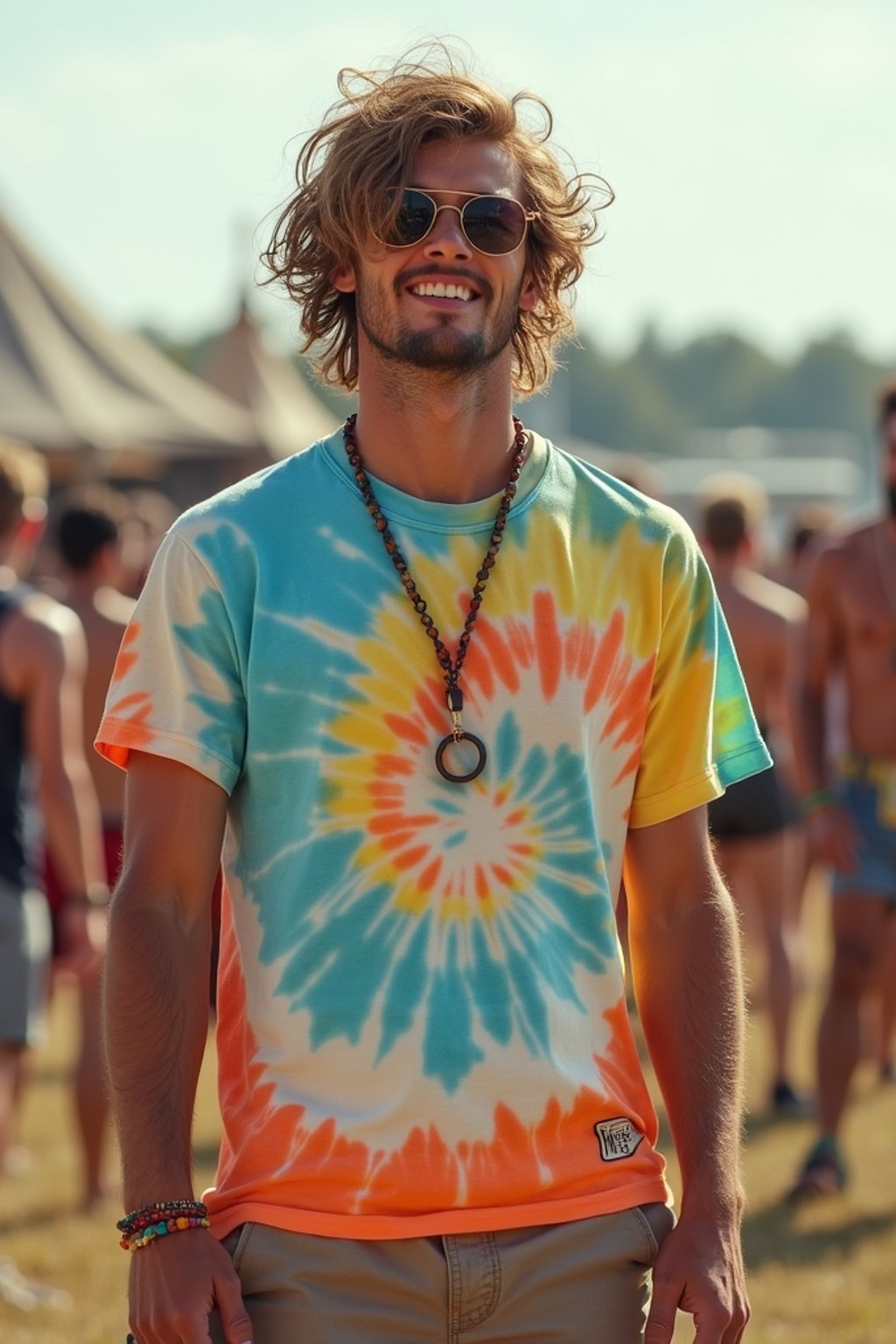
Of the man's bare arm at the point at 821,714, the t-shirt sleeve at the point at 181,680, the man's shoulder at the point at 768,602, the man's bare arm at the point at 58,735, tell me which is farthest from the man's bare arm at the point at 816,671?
the t-shirt sleeve at the point at 181,680

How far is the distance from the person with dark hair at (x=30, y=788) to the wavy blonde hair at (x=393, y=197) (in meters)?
3.24

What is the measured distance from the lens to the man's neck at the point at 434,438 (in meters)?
2.81

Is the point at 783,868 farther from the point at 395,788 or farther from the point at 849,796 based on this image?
the point at 395,788

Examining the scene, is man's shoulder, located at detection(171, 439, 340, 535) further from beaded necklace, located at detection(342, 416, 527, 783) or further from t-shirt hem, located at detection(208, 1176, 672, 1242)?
t-shirt hem, located at detection(208, 1176, 672, 1242)

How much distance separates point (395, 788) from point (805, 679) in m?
4.93

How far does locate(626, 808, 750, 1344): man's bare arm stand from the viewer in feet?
8.56

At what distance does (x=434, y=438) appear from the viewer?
111 inches

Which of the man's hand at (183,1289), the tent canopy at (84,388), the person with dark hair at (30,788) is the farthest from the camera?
the tent canopy at (84,388)

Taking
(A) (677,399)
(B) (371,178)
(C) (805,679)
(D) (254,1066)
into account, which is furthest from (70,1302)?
(A) (677,399)

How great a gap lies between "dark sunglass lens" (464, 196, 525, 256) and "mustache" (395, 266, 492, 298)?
1.5 inches

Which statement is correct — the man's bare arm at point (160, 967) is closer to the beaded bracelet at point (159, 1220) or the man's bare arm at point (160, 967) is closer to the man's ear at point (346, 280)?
the beaded bracelet at point (159, 1220)

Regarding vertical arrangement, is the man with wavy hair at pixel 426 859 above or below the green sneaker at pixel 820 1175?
above

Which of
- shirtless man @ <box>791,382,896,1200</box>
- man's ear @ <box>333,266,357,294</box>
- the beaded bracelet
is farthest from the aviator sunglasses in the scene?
shirtless man @ <box>791,382,896,1200</box>

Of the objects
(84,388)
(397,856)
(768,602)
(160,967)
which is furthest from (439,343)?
(84,388)
